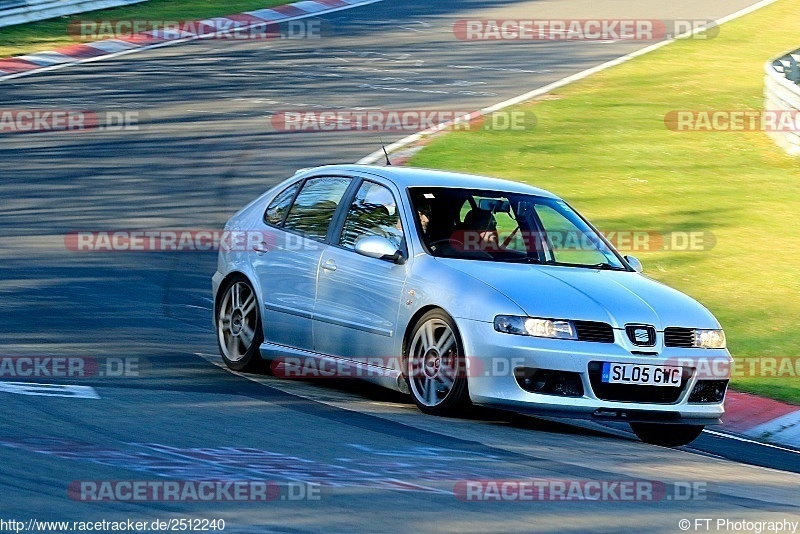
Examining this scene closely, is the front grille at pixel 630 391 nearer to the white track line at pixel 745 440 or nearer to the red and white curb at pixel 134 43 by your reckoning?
the white track line at pixel 745 440

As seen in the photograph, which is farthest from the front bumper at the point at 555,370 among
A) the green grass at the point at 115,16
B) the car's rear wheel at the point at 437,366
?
the green grass at the point at 115,16

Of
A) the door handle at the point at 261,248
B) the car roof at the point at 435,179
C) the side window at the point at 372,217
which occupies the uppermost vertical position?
the car roof at the point at 435,179

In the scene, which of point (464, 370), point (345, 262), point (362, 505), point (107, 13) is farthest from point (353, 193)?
point (107, 13)

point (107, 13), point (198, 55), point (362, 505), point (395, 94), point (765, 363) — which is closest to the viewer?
point (362, 505)

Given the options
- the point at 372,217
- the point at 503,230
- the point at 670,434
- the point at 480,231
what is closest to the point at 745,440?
the point at 670,434

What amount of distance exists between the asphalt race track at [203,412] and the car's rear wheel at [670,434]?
0.50 feet

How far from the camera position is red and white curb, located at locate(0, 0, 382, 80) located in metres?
26.7

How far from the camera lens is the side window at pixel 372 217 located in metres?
9.75

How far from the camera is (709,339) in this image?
9.09 m

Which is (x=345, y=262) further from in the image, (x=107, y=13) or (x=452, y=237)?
(x=107, y=13)

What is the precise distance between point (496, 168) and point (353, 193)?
10303 mm

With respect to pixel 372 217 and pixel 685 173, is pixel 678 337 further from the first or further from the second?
pixel 685 173

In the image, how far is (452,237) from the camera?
380 inches

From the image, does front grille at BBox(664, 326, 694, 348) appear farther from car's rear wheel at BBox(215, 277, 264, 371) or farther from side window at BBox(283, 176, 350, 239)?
car's rear wheel at BBox(215, 277, 264, 371)
